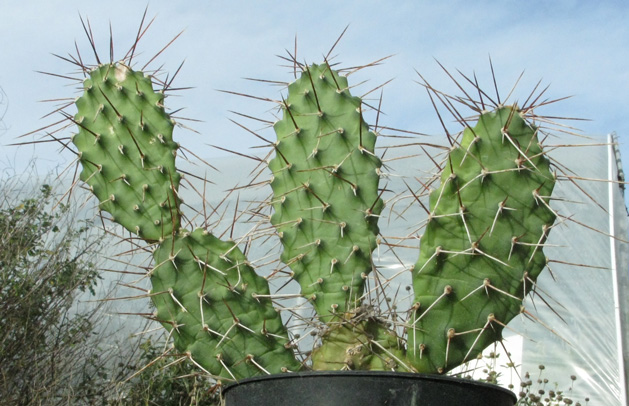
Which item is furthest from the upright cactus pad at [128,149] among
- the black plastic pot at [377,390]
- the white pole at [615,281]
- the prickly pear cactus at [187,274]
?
the white pole at [615,281]

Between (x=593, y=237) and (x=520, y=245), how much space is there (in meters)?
3.63

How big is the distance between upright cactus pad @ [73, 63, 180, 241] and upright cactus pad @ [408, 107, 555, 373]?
535 mm

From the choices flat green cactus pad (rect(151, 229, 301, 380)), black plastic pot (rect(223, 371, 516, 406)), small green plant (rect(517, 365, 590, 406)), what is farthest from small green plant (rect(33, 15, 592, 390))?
small green plant (rect(517, 365, 590, 406))

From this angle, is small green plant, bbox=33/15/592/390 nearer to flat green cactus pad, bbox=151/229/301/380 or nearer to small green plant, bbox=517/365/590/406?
flat green cactus pad, bbox=151/229/301/380

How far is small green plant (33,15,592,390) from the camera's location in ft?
4.06

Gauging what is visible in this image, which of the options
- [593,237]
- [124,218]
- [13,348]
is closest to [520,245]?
[124,218]

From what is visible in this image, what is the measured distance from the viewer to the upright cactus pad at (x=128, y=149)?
5.03 ft

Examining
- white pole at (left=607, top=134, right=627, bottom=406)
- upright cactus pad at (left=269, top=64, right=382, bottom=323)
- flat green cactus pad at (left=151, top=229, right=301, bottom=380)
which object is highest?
white pole at (left=607, top=134, right=627, bottom=406)

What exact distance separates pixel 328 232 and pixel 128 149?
469mm

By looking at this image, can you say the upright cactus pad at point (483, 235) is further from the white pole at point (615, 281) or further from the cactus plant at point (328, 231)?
the white pole at point (615, 281)

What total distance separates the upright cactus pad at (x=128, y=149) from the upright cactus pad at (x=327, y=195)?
0.78 feet

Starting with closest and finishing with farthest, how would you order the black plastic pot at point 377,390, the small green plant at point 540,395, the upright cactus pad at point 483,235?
the black plastic pot at point 377,390 < the upright cactus pad at point 483,235 < the small green plant at point 540,395

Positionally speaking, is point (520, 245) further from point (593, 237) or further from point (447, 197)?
point (593, 237)

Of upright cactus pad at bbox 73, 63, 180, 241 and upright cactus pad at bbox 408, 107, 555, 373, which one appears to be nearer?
upright cactus pad at bbox 408, 107, 555, 373
